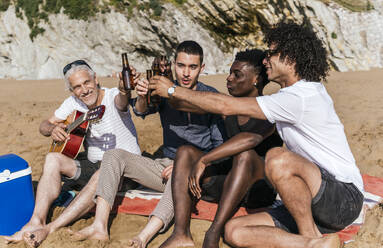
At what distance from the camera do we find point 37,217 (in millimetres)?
3359

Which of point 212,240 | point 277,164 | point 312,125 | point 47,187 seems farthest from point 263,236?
point 47,187

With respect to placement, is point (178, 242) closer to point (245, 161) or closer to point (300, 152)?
point (245, 161)

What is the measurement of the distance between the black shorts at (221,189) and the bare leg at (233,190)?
13.6 inches

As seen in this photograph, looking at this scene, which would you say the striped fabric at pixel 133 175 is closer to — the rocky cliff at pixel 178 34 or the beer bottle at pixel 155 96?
the beer bottle at pixel 155 96

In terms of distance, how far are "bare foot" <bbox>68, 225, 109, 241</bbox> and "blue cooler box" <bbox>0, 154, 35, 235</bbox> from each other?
65 cm

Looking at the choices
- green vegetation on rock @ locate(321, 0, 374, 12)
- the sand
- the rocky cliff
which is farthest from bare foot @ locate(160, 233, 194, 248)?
green vegetation on rock @ locate(321, 0, 374, 12)

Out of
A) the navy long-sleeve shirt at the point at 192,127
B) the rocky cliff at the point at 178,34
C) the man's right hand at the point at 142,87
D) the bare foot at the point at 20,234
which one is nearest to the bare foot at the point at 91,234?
the bare foot at the point at 20,234

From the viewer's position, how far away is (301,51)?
2.97 metres

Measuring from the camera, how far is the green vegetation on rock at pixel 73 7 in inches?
795

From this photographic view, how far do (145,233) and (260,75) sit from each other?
1.84 metres

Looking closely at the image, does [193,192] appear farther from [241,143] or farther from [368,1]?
[368,1]

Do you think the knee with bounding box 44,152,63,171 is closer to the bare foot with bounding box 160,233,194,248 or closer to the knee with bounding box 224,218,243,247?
the bare foot with bounding box 160,233,194,248

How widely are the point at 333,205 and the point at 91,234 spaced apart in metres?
1.98

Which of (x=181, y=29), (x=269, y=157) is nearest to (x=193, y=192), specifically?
(x=269, y=157)
